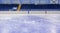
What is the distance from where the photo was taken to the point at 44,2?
41.0 feet

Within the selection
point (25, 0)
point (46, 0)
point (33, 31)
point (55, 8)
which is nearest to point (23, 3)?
point (25, 0)

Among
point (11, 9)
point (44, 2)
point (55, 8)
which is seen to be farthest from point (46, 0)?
point (11, 9)

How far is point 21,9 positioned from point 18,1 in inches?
27.7

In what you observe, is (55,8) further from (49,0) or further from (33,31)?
(33,31)

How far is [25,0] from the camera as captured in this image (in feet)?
41.0

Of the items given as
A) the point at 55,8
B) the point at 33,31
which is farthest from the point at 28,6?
the point at 33,31

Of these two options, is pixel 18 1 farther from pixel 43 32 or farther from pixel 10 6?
pixel 43 32

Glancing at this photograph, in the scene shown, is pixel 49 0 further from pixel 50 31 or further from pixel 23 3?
pixel 50 31

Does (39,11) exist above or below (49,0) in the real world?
below

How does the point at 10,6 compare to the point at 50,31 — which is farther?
the point at 10,6

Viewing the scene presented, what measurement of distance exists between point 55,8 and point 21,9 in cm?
282

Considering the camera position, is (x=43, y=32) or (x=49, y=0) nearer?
(x=43, y=32)

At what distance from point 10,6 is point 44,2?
2852 mm

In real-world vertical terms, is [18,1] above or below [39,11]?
above
